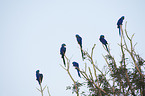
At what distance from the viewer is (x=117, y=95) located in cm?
391

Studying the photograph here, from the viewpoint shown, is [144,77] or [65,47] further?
[65,47]

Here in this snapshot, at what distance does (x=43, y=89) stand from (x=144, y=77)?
118 inches

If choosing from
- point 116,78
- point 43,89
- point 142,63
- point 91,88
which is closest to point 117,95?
point 116,78

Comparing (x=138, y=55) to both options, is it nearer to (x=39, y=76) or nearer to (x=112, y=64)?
(x=112, y=64)

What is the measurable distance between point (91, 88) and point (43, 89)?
68.4 inches

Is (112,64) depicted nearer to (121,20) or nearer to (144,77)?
(144,77)

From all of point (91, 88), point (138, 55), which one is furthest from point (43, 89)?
point (138, 55)

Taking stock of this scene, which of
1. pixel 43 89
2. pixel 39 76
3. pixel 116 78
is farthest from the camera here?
pixel 39 76

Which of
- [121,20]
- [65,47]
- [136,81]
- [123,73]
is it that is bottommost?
[136,81]

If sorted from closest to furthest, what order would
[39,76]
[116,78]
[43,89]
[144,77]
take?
[144,77] → [43,89] → [116,78] → [39,76]

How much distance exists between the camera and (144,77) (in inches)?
137

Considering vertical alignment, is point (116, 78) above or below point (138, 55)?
below

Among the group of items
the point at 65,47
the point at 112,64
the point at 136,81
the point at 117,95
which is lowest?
the point at 117,95

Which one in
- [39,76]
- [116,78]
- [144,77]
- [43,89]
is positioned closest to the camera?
[144,77]
